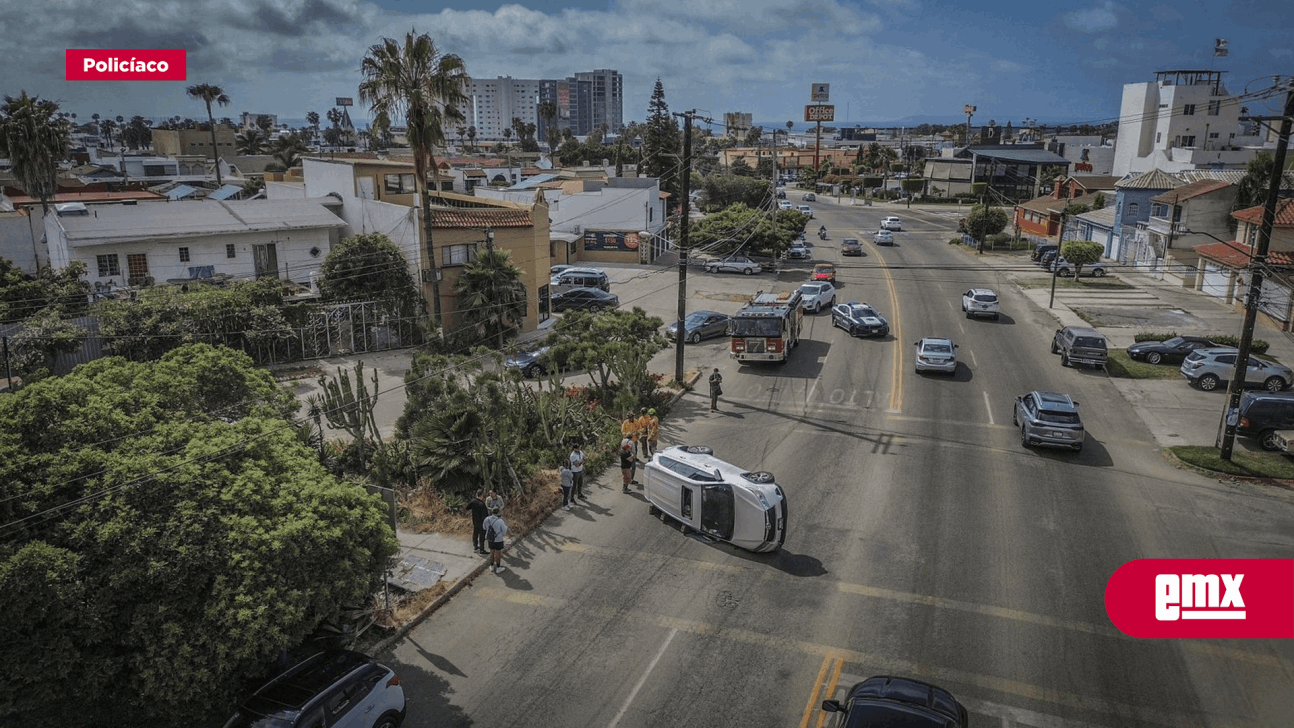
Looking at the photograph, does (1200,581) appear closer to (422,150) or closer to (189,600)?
(189,600)

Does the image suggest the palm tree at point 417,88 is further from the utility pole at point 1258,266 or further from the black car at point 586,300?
the utility pole at point 1258,266

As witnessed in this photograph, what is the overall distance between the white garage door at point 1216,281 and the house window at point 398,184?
45.2m

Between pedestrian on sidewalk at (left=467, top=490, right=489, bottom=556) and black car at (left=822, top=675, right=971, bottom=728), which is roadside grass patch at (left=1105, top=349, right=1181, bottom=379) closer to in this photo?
black car at (left=822, top=675, right=971, bottom=728)

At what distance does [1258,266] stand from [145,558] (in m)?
25.6

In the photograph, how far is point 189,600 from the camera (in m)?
10.7

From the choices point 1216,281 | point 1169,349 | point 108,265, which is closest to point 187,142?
point 108,265

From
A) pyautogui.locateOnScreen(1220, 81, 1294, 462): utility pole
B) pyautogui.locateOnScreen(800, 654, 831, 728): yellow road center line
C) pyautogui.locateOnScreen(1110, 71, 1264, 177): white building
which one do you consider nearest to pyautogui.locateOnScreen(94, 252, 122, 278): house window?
pyautogui.locateOnScreen(800, 654, 831, 728): yellow road center line

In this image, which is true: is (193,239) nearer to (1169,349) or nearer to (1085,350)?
(1085,350)

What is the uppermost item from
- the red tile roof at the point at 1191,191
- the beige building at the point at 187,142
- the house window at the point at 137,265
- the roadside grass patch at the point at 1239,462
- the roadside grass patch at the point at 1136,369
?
the beige building at the point at 187,142

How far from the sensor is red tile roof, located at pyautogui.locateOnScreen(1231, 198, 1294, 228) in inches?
1540

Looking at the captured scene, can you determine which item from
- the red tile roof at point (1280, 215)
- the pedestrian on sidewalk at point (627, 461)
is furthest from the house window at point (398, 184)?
the red tile roof at point (1280, 215)

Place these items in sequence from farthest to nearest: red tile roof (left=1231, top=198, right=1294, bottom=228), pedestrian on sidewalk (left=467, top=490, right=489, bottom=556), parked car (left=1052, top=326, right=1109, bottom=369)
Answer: red tile roof (left=1231, top=198, right=1294, bottom=228)
parked car (left=1052, top=326, right=1109, bottom=369)
pedestrian on sidewalk (left=467, top=490, right=489, bottom=556)

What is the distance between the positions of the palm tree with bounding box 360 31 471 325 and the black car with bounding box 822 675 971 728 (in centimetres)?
2797

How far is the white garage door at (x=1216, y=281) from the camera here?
153ft
